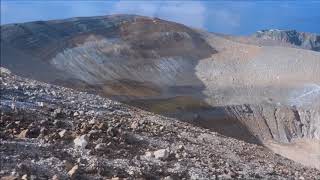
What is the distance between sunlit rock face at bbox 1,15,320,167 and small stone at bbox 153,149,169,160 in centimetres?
3761

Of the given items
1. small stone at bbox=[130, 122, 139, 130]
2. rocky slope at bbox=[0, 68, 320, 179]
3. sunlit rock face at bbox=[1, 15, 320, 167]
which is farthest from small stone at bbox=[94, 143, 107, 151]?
sunlit rock face at bbox=[1, 15, 320, 167]

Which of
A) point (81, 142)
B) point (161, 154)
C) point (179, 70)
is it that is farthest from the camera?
point (179, 70)

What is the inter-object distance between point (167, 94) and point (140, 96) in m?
3.66

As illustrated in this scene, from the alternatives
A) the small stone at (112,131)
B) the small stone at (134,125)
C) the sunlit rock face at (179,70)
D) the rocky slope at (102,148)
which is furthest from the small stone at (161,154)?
the sunlit rock face at (179,70)

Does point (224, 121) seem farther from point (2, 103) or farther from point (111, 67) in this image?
point (2, 103)

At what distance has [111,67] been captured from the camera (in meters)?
65.9

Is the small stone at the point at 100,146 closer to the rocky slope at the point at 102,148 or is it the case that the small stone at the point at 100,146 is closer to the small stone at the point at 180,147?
the rocky slope at the point at 102,148

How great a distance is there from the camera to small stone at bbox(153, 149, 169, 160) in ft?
40.1

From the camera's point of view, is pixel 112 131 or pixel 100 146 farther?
pixel 112 131

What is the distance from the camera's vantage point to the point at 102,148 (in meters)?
11.8

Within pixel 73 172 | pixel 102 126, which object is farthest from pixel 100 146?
pixel 73 172

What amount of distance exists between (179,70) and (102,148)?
56.8 metres

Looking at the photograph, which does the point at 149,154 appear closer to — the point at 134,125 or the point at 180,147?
the point at 180,147

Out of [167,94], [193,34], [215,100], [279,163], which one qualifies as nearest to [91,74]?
[167,94]
